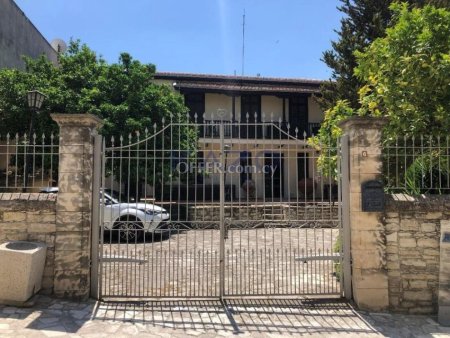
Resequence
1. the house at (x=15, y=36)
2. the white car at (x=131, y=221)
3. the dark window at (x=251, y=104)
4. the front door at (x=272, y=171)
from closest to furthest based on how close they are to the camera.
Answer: the white car at (x=131, y=221) < the front door at (x=272, y=171) < the house at (x=15, y=36) < the dark window at (x=251, y=104)

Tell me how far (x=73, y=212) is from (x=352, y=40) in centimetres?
1443

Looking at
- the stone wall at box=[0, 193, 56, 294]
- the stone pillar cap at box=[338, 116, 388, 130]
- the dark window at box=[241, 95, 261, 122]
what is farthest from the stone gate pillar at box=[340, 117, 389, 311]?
the dark window at box=[241, 95, 261, 122]

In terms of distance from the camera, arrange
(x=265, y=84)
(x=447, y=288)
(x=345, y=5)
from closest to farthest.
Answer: (x=447, y=288) < (x=345, y=5) < (x=265, y=84)

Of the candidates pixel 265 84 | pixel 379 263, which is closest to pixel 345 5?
pixel 265 84

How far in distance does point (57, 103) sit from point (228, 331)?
1118 cm

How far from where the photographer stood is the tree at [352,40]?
16.6 meters

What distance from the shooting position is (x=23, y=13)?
58.7 ft

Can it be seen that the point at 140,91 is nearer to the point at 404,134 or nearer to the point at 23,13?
the point at 23,13

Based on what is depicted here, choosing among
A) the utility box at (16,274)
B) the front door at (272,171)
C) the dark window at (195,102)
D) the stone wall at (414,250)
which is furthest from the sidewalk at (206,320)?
the dark window at (195,102)

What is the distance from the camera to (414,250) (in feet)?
18.8

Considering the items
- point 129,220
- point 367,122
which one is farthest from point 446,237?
point 129,220

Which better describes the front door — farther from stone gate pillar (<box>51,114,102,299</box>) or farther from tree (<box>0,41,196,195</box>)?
tree (<box>0,41,196,195</box>)

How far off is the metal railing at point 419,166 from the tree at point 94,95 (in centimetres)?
739

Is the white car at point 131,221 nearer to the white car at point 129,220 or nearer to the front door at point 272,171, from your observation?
the white car at point 129,220
